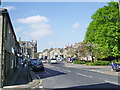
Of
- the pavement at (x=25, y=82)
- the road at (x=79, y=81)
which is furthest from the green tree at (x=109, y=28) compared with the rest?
the pavement at (x=25, y=82)

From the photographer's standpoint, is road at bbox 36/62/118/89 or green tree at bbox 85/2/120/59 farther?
green tree at bbox 85/2/120/59

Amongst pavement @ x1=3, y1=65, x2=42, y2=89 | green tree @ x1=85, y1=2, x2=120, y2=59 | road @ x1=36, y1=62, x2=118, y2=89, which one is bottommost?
road @ x1=36, y1=62, x2=118, y2=89

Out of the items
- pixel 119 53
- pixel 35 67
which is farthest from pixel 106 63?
pixel 35 67

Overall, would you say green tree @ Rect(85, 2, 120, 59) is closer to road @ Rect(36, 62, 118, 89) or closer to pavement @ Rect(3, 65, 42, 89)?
road @ Rect(36, 62, 118, 89)

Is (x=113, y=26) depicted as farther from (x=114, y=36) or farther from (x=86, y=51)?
(x=86, y=51)

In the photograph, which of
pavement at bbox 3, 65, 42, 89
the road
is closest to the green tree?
the road

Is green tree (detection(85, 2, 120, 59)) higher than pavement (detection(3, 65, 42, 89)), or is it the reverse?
green tree (detection(85, 2, 120, 59))

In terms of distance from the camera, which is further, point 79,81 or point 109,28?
point 109,28

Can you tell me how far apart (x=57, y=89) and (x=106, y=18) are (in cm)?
3018

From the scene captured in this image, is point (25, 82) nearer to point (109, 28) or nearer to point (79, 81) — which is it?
point (79, 81)

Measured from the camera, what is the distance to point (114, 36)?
37.5 meters

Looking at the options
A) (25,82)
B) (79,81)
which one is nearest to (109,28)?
(79,81)

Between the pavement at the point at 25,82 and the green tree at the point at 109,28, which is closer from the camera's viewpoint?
the pavement at the point at 25,82

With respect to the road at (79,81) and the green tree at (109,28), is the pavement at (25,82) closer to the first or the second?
the road at (79,81)
